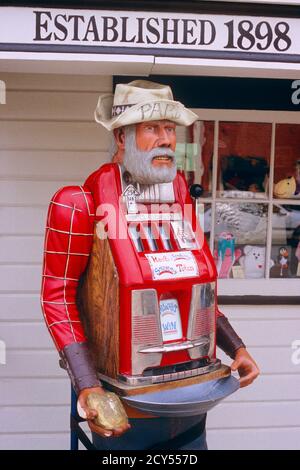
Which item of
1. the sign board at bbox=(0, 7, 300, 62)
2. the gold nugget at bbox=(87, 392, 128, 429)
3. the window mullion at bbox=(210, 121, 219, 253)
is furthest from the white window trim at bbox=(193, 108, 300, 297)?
the gold nugget at bbox=(87, 392, 128, 429)

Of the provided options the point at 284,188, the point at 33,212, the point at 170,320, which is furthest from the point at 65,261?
the point at 284,188

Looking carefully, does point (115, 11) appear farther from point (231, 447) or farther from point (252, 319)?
point (231, 447)

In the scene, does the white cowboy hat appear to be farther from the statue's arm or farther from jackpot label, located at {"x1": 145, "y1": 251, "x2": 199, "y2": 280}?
jackpot label, located at {"x1": 145, "y1": 251, "x2": 199, "y2": 280}

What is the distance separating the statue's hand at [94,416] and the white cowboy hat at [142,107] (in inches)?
42.3

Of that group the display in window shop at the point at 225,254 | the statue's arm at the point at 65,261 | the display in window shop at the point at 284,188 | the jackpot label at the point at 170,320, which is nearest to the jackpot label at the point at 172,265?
the jackpot label at the point at 170,320

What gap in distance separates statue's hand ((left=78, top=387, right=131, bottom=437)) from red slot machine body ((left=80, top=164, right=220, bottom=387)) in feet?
0.39

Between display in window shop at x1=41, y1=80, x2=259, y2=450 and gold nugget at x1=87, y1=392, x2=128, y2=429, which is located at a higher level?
display in window shop at x1=41, y1=80, x2=259, y2=450

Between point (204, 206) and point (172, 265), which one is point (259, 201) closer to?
point (204, 206)

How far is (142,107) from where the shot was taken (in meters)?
2.61

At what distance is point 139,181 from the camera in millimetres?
2662

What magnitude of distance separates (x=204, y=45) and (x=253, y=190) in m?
1.46

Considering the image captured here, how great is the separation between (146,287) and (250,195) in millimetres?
1793

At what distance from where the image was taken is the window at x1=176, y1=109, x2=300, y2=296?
401 cm

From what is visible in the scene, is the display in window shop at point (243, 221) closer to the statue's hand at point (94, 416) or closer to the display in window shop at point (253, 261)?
the display in window shop at point (253, 261)
